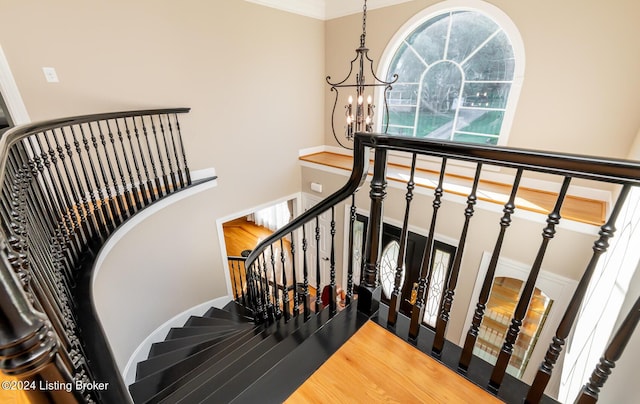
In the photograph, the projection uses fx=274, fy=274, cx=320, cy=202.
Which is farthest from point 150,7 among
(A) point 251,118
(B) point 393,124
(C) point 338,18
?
(B) point 393,124

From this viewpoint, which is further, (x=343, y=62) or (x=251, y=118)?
(x=343, y=62)

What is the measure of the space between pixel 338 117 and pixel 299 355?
4720mm

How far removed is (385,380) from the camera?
111cm

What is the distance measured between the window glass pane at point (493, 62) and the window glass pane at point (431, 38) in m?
0.47

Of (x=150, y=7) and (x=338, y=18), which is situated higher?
(x=338, y=18)

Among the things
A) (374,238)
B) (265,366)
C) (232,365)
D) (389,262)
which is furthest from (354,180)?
(389,262)

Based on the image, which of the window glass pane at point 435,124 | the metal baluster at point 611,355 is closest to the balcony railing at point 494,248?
the metal baluster at point 611,355

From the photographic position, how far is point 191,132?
380cm

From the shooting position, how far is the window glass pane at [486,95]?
11.6ft

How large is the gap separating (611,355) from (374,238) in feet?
2.75

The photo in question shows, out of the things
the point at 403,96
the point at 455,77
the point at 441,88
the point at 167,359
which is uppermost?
the point at 455,77

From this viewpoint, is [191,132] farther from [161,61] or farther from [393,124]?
[393,124]

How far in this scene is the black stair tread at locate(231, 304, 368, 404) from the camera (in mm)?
1100

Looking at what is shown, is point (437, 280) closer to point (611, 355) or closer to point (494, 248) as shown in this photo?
point (494, 248)
